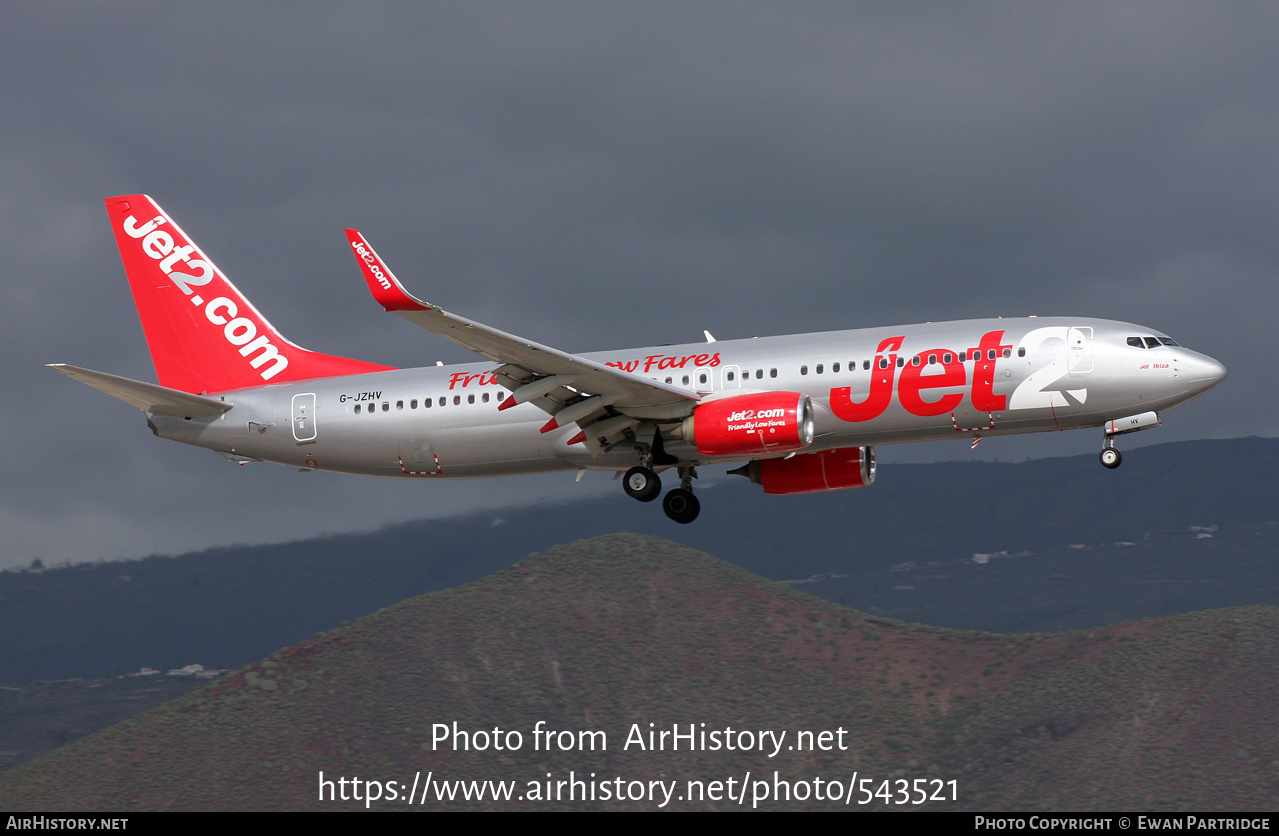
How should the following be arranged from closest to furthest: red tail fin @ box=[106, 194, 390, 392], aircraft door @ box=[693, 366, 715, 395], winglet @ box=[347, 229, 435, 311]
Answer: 1. winglet @ box=[347, 229, 435, 311]
2. aircraft door @ box=[693, 366, 715, 395]
3. red tail fin @ box=[106, 194, 390, 392]

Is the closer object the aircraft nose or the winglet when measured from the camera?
the winglet

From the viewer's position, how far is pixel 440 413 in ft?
178

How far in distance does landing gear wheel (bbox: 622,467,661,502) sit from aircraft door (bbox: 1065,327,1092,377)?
13.9 m

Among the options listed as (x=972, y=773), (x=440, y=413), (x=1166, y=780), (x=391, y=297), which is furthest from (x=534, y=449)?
(x=972, y=773)

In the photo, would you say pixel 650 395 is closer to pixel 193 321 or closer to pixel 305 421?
pixel 305 421

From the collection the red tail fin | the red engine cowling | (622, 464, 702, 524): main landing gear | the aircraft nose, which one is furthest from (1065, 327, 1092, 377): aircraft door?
the red tail fin

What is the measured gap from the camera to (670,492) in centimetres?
5497

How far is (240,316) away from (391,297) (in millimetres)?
18853

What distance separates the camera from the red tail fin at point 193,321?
5934cm

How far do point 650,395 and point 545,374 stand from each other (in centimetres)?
340

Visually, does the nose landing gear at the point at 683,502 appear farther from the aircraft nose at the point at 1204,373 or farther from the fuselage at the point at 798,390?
the aircraft nose at the point at 1204,373

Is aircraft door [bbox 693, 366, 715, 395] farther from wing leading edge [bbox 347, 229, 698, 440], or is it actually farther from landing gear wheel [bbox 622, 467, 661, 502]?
landing gear wheel [bbox 622, 467, 661, 502]

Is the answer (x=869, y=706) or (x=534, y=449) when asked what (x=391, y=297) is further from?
(x=869, y=706)

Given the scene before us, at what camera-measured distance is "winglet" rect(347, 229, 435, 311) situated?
Result: 44.0m
